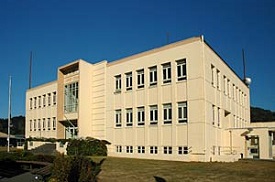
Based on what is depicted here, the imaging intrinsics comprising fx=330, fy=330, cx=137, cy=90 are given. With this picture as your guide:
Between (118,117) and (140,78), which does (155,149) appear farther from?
(140,78)

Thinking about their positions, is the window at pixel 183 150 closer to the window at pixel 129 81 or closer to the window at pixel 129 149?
the window at pixel 129 149

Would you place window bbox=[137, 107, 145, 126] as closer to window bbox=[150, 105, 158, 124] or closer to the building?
the building

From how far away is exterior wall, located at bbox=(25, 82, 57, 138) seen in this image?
47544 millimetres

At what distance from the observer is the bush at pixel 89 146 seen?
33.1 m

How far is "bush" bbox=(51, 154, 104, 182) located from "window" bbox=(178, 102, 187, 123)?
53.2 feet

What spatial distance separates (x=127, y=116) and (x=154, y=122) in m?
4.08

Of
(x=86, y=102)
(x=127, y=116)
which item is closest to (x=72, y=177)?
(x=127, y=116)

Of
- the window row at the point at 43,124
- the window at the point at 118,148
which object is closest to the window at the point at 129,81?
the window at the point at 118,148

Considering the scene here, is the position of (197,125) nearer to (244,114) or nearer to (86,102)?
(86,102)

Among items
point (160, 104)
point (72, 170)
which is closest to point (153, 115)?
point (160, 104)

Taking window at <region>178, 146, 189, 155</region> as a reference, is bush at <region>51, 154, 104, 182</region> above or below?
above

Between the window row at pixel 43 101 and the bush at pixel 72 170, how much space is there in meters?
36.2

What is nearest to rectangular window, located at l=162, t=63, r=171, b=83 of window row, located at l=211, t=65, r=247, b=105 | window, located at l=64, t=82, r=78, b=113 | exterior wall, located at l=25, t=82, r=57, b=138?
window row, located at l=211, t=65, r=247, b=105

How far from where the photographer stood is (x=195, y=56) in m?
27.4
